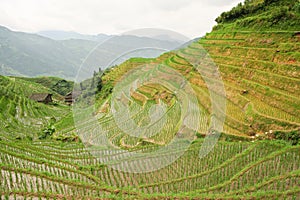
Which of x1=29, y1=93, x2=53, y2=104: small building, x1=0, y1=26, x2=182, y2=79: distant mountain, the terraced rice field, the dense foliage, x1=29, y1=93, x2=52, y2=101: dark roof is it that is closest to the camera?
the terraced rice field

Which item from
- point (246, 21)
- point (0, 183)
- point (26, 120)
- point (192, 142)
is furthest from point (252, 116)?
point (26, 120)

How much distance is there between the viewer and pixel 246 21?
17875 millimetres

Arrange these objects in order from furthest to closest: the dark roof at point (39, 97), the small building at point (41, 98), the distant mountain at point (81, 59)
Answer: the dark roof at point (39, 97) < the small building at point (41, 98) < the distant mountain at point (81, 59)

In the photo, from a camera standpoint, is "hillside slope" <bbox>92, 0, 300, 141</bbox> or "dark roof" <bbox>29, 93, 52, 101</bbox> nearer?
"hillside slope" <bbox>92, 0, 300, 141</bbox>

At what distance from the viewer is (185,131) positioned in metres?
10.4

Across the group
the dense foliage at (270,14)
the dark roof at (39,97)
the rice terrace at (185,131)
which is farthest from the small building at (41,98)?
the dense foliage at (270,14)

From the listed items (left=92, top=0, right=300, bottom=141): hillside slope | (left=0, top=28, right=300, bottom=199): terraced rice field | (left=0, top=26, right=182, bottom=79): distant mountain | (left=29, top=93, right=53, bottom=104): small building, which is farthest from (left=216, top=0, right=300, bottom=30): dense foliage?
(left=29, top=93, right=53, bottom=104): small building

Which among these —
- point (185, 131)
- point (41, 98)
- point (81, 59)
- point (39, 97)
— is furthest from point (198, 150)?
point (81, 59)

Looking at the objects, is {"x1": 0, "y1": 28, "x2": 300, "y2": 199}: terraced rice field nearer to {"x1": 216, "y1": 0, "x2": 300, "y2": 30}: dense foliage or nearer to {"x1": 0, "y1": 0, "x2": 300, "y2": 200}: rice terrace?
{"x1": 0, "y1": 0, "x2": 300, "y2": 200}: rice terrace

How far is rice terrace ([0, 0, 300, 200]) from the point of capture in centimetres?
578

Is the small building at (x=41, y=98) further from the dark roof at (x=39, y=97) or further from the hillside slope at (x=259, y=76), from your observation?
the hillside slope at (x=259, y=76)

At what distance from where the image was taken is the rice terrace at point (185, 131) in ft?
19.0

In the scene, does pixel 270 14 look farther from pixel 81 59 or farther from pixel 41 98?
pixel 81 59

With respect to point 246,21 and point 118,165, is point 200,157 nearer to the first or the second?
point 118,165
